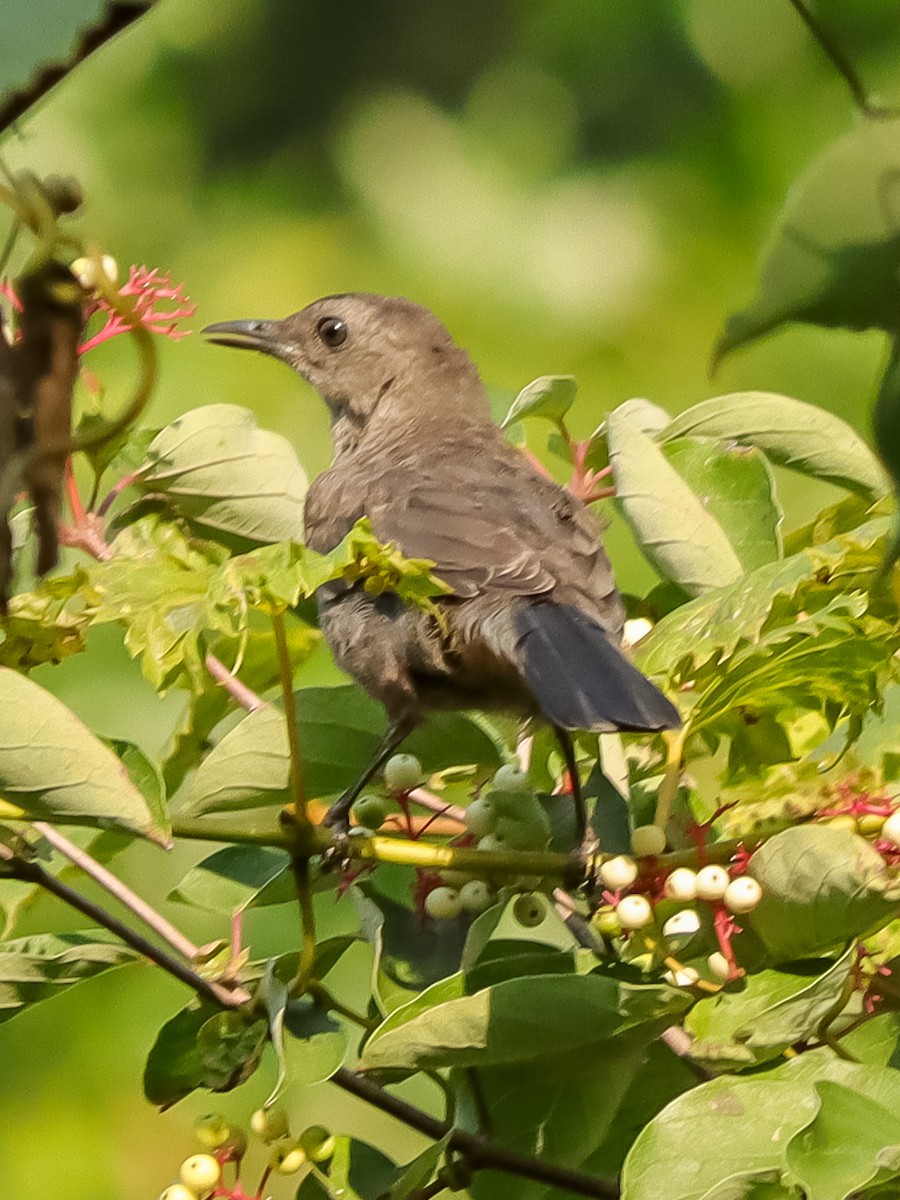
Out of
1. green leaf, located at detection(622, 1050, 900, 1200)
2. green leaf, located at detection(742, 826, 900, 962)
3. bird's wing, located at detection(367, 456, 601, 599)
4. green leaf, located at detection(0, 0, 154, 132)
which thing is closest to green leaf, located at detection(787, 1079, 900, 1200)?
green leaf, located at detection(622, 1050, 900, 1200)

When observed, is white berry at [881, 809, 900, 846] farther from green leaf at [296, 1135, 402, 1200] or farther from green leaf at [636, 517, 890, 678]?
green leaf at [296, 1135, 402, 1200]

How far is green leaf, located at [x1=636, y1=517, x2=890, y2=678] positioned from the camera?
1.54 m

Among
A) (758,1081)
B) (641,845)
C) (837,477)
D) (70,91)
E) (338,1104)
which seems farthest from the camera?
(70,91)

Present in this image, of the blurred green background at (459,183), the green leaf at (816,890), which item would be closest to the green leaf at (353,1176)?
the green leaf at (816,890)

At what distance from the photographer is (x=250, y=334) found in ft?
11.1

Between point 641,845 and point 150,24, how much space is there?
407 centimetres

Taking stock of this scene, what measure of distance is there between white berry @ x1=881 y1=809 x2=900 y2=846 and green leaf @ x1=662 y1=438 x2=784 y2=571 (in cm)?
44

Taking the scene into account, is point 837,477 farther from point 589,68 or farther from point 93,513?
point 589,68

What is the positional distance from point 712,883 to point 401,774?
414mm

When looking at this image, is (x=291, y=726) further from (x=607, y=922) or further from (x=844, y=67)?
(x=844, y=67)

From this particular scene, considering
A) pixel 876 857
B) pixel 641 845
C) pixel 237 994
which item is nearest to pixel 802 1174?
pixel 876 857

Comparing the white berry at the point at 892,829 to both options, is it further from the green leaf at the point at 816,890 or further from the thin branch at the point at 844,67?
the thin branch at the point at 844,67

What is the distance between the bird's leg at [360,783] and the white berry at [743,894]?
42 cm

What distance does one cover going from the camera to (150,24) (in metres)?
5.00
